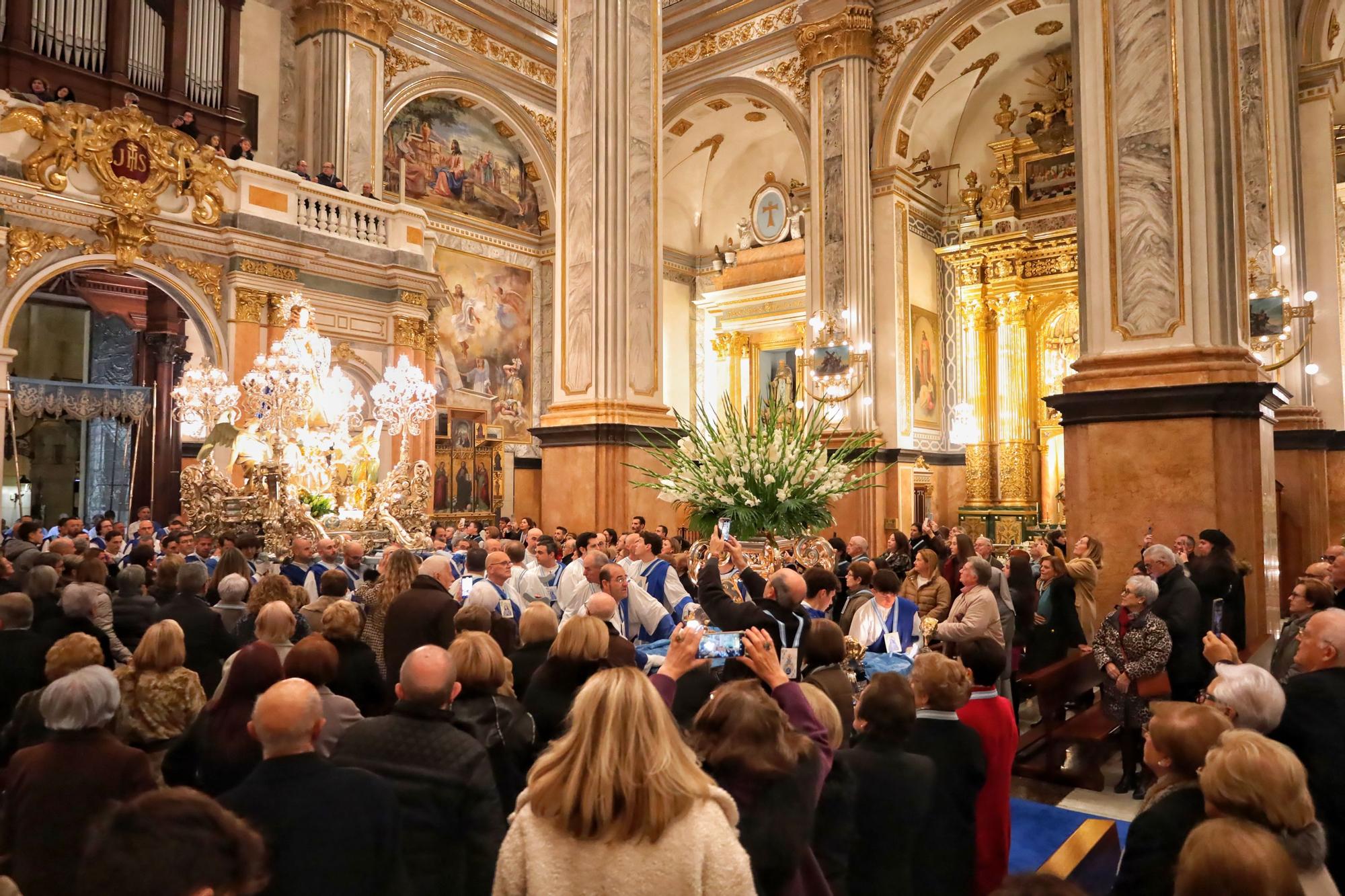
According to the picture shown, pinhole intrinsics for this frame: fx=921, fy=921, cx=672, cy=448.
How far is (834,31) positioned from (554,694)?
16.5 m

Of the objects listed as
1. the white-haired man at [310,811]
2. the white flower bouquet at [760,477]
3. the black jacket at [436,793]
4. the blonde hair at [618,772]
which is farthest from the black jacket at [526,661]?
the blonde hair at [618,772]

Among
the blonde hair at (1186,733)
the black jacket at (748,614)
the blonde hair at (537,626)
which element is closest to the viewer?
the blonde hair at (1186,733)

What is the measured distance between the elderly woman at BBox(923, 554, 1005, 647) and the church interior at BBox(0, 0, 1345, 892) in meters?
1.05

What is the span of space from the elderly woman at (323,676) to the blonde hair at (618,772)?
179cm

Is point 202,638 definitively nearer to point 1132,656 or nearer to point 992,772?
point 992,772

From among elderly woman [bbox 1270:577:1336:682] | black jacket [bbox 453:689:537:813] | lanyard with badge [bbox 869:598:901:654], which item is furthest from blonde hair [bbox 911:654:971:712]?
elderly woman [bbox 1270:577:1336:682]

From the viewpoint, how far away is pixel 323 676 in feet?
11.4

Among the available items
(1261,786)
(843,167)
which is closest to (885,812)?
(1261,786)

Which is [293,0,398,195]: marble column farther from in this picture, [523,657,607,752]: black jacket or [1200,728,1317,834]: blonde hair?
[1200,728,1317,834]: blonde hair

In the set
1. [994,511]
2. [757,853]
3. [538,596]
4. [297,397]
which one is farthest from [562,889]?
[994,511]

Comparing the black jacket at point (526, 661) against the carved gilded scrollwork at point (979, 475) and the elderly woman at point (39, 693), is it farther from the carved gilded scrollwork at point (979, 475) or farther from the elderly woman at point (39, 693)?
the carved gilded scrollwork at point (979, 475)

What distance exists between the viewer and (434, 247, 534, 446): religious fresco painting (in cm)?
1991

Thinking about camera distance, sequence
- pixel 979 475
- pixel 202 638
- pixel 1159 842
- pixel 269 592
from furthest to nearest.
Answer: pixel 979 475 → pixel 202 638 → pixel 269 592 → pixel 1159 842

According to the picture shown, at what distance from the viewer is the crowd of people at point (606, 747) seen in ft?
5.98
